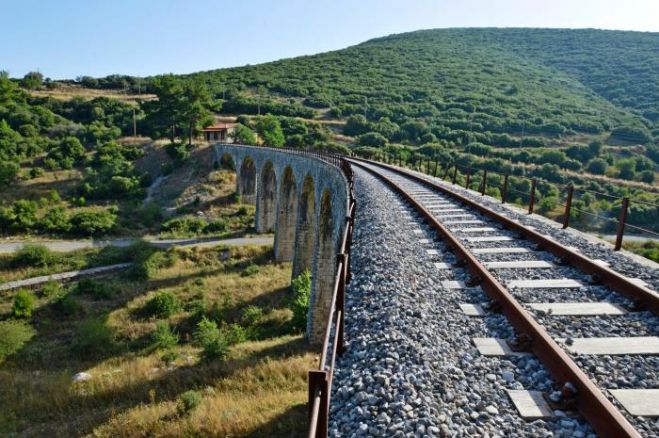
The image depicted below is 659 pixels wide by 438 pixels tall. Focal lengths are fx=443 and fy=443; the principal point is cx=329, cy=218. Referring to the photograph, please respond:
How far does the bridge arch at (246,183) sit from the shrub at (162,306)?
22.9 meters

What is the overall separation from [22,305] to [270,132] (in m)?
43.9

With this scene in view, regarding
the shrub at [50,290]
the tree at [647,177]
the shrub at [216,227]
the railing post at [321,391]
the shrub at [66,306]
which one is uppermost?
the railing post at [321,391]

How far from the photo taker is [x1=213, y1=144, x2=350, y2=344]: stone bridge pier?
1827cm

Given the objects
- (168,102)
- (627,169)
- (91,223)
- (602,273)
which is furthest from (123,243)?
(627,169)

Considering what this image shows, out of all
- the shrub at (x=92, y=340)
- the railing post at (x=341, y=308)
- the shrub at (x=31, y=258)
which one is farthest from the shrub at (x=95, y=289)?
the railing post at (x=341, y=308)

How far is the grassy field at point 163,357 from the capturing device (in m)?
10.8

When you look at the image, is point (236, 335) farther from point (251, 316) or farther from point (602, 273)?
point (602, 273)

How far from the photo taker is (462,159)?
174ft

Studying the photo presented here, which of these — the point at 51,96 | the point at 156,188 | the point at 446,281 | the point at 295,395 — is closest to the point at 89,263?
the point at 156,188

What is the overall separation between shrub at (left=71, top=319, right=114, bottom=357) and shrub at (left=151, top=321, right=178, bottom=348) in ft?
6.91

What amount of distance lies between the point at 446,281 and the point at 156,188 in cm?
4944

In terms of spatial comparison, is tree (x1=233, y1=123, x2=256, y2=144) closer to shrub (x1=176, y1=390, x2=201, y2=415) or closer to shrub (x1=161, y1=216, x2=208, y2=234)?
shrub (x1=161, y1=216, x2=208, y2=234)

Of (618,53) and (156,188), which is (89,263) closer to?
(156,188)

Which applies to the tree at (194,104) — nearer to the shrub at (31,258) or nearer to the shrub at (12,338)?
the shrub at (31,258)
